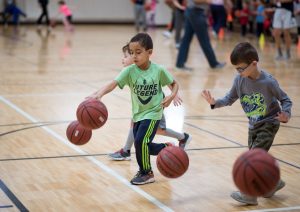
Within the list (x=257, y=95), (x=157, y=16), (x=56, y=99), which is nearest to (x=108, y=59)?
(x=56, y=99)

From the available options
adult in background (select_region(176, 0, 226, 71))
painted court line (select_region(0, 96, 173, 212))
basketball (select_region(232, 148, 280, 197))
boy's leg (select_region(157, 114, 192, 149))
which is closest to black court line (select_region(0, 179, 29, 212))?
painted court line (select_region(0, 96, 173, 212))

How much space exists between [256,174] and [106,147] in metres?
3.36

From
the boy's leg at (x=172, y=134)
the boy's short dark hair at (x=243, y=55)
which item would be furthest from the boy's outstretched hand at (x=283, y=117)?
the boy's leg at (x=172, y=134)

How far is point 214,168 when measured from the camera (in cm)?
745

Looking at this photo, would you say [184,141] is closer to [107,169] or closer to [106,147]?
[106,147]

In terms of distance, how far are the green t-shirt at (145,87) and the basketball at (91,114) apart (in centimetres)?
33

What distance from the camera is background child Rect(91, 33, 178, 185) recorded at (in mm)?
6742

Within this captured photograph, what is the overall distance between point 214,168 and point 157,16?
28.9m

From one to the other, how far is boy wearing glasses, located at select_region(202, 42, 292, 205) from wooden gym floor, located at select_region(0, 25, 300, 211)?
0.56 m

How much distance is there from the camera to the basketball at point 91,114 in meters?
6.66

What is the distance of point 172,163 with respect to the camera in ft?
20.7

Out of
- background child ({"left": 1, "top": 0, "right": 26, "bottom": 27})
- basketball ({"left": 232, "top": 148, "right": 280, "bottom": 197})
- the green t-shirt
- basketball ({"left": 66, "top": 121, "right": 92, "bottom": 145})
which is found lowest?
background child ({"left": 1, "top": 0, "right": 26, "bottom": 27})

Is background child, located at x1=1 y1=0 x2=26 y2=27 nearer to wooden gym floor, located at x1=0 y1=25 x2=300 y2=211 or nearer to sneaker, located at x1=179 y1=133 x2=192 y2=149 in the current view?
wooden gym floor, located at x1=0 y1=25 x2=300 y2=211

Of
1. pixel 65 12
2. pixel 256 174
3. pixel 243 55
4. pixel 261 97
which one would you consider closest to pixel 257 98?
pixel 261 97
